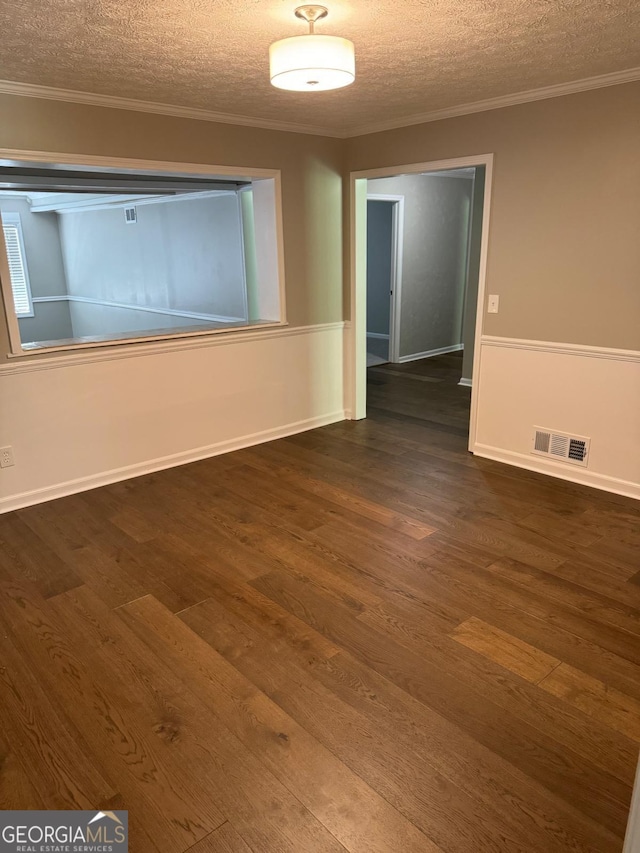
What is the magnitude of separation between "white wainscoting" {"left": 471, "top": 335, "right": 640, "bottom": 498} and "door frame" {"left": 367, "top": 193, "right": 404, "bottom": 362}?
3.46 metres

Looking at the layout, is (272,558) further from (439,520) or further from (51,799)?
(51,799)

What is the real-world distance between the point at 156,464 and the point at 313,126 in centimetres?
278

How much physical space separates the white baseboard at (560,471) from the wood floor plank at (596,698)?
1837 mm

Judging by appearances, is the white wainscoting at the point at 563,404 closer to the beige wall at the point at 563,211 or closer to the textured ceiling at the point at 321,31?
the beige wall at the point at 563,211

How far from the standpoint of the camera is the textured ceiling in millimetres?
2270

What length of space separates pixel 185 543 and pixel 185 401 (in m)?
1.39

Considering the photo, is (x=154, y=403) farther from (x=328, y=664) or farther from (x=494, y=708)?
(x=494, y=708)

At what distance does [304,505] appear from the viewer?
11.9 ft

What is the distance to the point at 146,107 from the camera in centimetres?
363

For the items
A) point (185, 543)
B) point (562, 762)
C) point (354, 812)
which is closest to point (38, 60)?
point (185, 543)

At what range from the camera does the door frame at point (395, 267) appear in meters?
7.20

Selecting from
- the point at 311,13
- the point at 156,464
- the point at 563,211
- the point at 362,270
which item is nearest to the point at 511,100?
the point at 563,211

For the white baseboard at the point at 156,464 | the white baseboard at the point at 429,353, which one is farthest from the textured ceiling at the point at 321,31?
the white baseboard at the point at 429,353

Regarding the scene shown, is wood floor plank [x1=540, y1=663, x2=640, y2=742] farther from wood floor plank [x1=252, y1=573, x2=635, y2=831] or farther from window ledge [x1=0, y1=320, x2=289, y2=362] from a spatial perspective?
window ledge [x1=0, y1=320, x2=289, y2=362]
